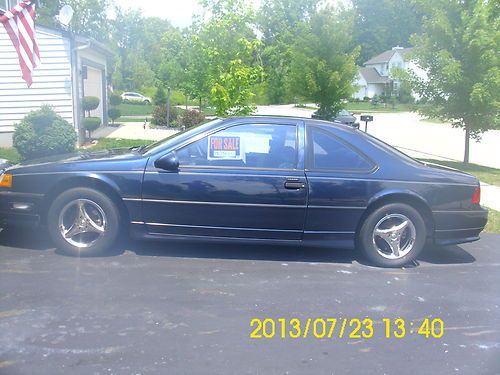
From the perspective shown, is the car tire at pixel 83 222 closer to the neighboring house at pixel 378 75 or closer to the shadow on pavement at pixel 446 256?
the shadow on pavement at pixel 446 256

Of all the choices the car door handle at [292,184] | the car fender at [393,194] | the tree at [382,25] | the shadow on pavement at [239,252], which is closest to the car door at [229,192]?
the car door handle at [292,184]

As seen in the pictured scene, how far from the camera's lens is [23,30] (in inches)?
394

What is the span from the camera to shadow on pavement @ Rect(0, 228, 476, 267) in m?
5.60

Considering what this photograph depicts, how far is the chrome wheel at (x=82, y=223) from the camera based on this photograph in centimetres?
536

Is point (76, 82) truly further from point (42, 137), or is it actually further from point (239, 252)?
point (239, 252)

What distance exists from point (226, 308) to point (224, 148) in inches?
69.5

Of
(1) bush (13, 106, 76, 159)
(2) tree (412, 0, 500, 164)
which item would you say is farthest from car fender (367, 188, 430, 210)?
(2) tree (412, 0, 500, 164)

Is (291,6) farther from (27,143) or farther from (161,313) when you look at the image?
(161,313)

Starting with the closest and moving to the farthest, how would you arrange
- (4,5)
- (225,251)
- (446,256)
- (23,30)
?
1. (225,251)
2. (446,256)
3. (23,30)
4. (4,5)

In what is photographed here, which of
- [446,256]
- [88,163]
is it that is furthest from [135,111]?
[446,256]

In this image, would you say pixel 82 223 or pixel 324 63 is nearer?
pixel 82 223

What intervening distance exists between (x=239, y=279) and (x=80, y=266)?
1521mm

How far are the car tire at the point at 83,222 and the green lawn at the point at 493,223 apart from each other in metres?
4.95

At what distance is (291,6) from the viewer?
81688 mm
